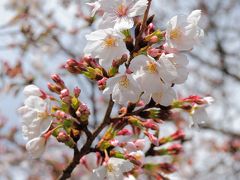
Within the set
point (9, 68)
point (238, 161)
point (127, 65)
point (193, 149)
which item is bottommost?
point (193, 149)

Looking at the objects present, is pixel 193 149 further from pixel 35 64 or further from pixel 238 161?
pixel 35 64

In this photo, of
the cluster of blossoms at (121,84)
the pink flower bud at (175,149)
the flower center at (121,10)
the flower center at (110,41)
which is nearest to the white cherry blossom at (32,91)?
the cluster of blossoms at (121,84)

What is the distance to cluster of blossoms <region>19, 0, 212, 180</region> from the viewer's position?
55.4 inches

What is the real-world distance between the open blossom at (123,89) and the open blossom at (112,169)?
256 millimetres

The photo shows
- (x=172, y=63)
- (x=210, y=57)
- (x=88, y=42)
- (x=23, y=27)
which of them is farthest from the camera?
(x=210, y=57)

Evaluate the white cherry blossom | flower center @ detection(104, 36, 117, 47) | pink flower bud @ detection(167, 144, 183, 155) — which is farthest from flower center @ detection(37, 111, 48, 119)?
pink flower bud @ detection(167, 144, 183, 155)

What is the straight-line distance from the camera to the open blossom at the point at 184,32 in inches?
56.4

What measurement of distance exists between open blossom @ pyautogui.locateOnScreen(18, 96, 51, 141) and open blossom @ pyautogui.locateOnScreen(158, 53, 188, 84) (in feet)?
1.66

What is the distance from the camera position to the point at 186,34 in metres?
1.49

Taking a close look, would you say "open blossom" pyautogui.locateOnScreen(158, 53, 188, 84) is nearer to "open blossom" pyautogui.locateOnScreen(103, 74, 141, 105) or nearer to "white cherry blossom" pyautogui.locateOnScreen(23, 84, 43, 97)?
"open blossom" pyautogui.locateOnScreen(103, 74, 141, 105)

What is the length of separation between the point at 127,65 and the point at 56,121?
39 centimetres

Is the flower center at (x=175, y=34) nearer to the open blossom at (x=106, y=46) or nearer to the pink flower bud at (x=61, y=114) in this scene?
the open blossom at (x=106, y=46)

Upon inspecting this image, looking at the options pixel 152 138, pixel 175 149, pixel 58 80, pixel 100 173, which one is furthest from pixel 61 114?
pixel 175 149

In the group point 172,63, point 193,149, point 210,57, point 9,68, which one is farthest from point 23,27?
point 193,149
